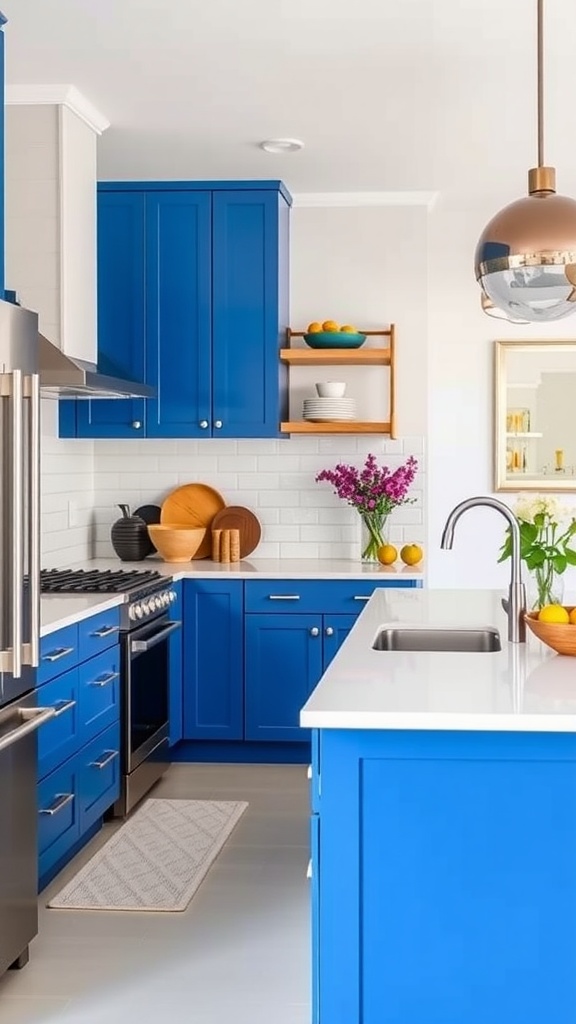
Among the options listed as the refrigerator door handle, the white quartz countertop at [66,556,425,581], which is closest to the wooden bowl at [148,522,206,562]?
the white quartz countertop at [66,556,425,581]

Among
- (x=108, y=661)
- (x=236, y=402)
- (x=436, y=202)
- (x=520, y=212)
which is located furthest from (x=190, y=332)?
(x=520, y=212)

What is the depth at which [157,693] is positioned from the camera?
5.09 metres

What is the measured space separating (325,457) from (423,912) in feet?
13.1

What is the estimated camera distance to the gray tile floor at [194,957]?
3.04 metres

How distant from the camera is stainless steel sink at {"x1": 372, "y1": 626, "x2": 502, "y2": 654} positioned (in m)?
3.41

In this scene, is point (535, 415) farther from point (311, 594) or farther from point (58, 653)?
point (58, 653)

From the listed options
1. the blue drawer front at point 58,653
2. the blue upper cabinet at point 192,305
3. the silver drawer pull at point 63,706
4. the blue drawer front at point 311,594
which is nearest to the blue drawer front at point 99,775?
the silver drawer pull at point 63,706

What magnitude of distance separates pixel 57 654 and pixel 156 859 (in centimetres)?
92

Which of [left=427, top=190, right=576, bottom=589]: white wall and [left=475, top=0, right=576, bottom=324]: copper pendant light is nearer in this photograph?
[left=475, top=0, right=576, bottom=324]: copper pendant light

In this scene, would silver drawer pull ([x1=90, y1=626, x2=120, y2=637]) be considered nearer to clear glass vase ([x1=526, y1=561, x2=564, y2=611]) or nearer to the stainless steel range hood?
the stainless steel range hood

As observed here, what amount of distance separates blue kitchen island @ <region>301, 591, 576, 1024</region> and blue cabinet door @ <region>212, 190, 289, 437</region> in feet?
11.6

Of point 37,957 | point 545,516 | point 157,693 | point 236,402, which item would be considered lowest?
point 37,957

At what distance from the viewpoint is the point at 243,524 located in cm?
609

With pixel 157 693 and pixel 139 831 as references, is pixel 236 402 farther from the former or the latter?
pixel 139 831
